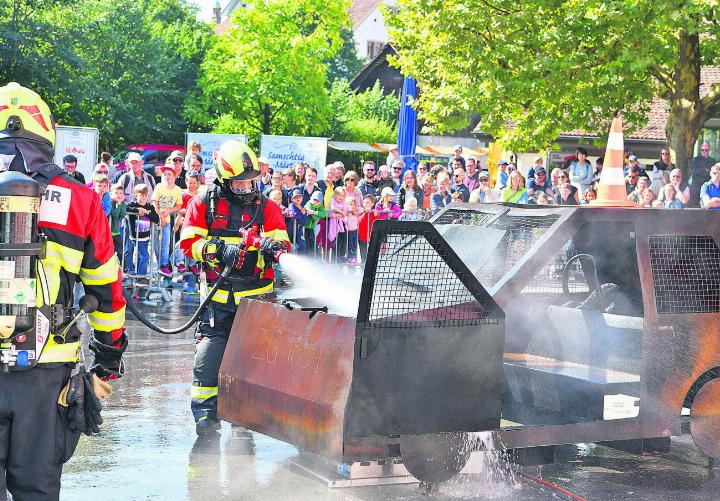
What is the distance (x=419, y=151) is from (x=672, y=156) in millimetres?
28289

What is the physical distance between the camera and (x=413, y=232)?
5.47 metres

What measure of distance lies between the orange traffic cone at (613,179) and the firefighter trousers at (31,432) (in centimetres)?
374

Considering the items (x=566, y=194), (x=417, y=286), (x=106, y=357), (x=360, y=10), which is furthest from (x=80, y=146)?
(x=360, y=10)

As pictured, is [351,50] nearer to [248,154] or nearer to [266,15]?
[266,15]

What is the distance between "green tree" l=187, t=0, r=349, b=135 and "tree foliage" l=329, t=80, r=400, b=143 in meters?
6.86

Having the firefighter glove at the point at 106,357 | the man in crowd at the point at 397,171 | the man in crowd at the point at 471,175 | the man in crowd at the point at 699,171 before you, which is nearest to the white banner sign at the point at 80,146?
the man in crowd at the point at 397,171

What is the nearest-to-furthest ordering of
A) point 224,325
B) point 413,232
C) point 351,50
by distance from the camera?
point 413,232
point 224,325
point 351,50

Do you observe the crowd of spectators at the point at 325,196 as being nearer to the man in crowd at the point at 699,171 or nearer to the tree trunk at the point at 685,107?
the man in crowd at the point at 699,171

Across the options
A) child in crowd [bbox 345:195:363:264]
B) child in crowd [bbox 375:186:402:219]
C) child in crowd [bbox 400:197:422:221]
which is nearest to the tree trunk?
child in crowd [bbox 400:197:422:221]

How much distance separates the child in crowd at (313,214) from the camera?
15804mm

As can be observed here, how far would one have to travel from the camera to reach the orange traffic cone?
22.7 ft

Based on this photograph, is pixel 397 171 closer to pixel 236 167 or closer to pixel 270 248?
pixel 236 167

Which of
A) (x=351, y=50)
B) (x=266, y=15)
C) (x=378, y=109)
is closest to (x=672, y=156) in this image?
(x=266, y=15)

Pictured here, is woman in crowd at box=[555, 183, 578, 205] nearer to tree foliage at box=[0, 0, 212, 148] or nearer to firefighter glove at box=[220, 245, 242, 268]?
firefighter glove at box=[220, 245, 242, 268]
